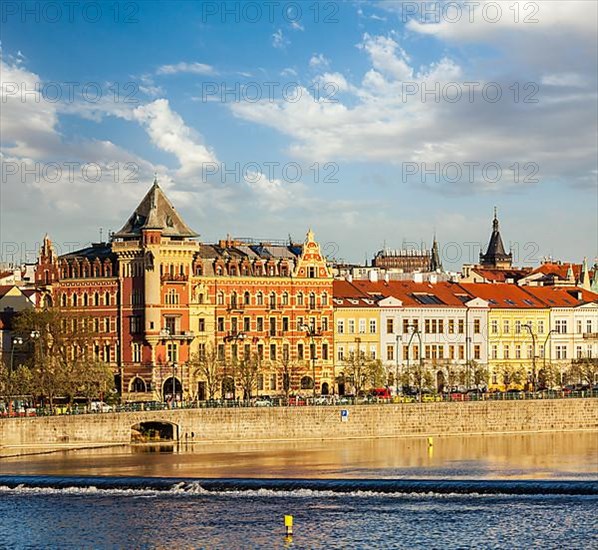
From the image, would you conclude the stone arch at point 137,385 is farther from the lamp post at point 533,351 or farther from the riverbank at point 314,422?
the lamp post at point 533,351

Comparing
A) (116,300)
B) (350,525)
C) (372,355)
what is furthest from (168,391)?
(350,525)

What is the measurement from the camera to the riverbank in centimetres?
10769

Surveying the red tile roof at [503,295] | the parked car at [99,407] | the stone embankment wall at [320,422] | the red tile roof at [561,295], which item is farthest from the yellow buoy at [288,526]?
the red tile roof at [561,295]

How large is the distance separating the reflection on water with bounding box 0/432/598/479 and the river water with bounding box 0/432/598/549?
0.44ft

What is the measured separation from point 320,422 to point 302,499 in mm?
35713

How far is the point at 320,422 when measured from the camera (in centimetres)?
11469

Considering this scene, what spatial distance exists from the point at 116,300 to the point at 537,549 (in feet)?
231

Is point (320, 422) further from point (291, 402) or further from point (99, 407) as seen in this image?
point (99, 407)

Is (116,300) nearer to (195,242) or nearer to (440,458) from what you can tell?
(195,242)

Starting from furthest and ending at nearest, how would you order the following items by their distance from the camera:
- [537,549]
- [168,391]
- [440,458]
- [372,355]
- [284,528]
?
[372,355] → [168,391] → [440,458] → [284,528] → [537,549]

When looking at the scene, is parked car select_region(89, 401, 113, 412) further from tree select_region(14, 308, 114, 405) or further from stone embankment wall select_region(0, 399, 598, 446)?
tree select_region(14, 308, 114, 405)

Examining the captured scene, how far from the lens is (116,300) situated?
132750mm

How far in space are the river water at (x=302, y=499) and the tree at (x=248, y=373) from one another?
2488 cm

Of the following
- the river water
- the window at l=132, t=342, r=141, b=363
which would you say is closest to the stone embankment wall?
the river water
